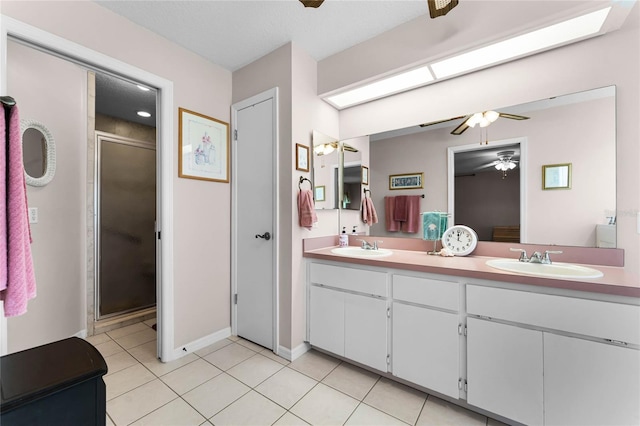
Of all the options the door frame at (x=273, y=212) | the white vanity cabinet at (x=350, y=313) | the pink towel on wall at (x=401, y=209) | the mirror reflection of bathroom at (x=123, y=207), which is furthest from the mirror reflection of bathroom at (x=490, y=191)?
the mirror reflection of bathroom at (x=123, y=207)

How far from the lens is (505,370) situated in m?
1.40

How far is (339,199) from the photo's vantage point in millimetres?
2611

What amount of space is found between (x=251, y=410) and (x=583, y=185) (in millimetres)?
2395

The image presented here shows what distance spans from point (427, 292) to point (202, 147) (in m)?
2.12

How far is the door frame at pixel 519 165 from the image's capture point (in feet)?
5.85

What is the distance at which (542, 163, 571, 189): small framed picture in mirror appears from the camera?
1.65 metres

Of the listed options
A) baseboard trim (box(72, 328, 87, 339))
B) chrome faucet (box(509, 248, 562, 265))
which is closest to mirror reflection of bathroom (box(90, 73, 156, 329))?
baseboard trim (box(72, 328, 87, 339))

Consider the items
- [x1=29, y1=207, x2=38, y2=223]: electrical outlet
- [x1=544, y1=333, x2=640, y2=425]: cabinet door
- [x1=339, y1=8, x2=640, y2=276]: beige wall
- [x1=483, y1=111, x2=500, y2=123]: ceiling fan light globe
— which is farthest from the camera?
[x1=29, y1=207, x2=38, y2=223]: electrical outlet

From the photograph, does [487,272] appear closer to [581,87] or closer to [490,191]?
[490,191]

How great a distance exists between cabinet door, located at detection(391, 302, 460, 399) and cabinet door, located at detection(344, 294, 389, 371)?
78 mm

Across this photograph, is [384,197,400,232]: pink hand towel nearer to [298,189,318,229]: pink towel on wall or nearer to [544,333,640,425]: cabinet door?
[298,189,318,229]: pink towel on wall

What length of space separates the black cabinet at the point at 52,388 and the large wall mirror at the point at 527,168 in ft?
6.86

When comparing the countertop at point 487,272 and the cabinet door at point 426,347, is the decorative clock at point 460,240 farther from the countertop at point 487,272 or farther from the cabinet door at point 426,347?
the cabinet door at point 426,347

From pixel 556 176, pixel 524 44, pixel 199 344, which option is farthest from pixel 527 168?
pixel 199 344
